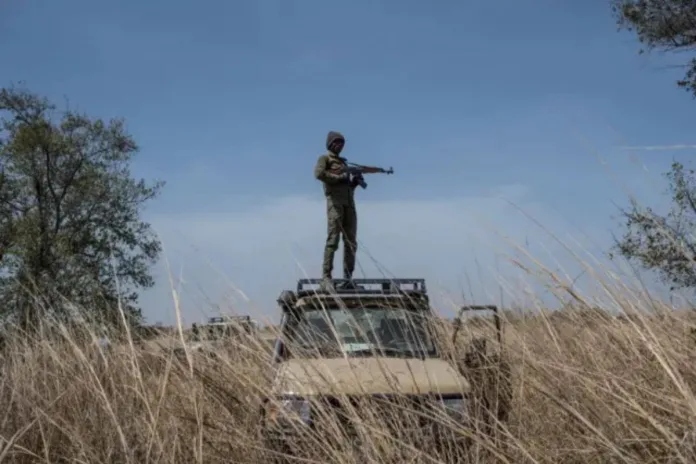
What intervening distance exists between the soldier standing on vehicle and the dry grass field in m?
3.60

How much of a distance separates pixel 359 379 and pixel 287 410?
341mm

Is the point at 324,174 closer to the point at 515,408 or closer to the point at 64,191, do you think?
the point at 515,408

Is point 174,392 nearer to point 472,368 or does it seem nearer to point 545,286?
point 472,368

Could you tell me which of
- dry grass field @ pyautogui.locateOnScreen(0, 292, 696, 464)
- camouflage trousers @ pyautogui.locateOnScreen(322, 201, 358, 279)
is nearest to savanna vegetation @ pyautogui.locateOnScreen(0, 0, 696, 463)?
dry grass field @ pyautogui.locateOnScreen(0, 292, 696, 464)

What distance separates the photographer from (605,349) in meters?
3.23

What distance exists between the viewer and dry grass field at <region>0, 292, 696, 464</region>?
7.49ft

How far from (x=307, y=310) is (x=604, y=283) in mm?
3016

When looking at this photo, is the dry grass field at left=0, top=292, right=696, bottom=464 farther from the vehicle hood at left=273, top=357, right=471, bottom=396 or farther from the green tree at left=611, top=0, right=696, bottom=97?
the green tree at left=611, top=0, right=696, bottom=97

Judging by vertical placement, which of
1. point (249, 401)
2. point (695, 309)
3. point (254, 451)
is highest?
point (695, 309)

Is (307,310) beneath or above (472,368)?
above

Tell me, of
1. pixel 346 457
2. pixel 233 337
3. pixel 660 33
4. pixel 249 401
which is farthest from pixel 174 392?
pixel 660 33

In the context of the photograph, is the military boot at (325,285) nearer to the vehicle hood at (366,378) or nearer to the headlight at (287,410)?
the vehicle hood at (366,378)

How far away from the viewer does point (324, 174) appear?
779cm

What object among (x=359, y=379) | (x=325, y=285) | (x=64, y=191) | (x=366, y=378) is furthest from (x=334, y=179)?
(x=64, y=191)
